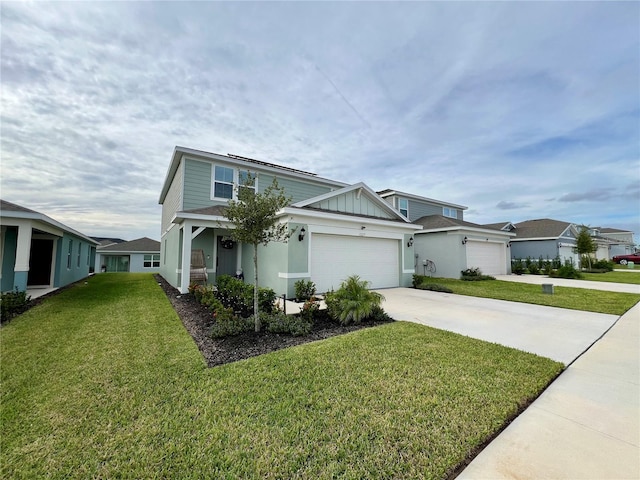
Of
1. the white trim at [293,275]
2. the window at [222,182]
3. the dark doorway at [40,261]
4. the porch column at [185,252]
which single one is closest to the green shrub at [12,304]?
the porch column at [185,252]

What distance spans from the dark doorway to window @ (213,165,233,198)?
818 centimetres

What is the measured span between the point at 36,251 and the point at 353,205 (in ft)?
49.6

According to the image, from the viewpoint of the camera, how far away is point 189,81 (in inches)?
368

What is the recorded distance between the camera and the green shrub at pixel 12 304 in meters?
6.83

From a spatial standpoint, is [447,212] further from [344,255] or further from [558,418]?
[558,418]

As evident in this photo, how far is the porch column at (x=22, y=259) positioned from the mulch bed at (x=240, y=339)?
5.35 meters

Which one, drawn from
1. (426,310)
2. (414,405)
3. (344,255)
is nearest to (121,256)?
(344,255)

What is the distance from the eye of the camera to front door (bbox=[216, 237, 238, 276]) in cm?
1290

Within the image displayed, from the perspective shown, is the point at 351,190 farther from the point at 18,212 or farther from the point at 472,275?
the point at 18,212

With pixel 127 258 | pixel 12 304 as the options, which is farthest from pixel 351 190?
pixel 127 258

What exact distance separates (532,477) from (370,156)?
1598 centimetres

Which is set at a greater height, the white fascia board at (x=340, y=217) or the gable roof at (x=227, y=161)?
the gable roof at (x=227, y=161)

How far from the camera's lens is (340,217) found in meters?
10.4

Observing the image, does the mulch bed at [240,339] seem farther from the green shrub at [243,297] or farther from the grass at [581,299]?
the grass at [581,299]
